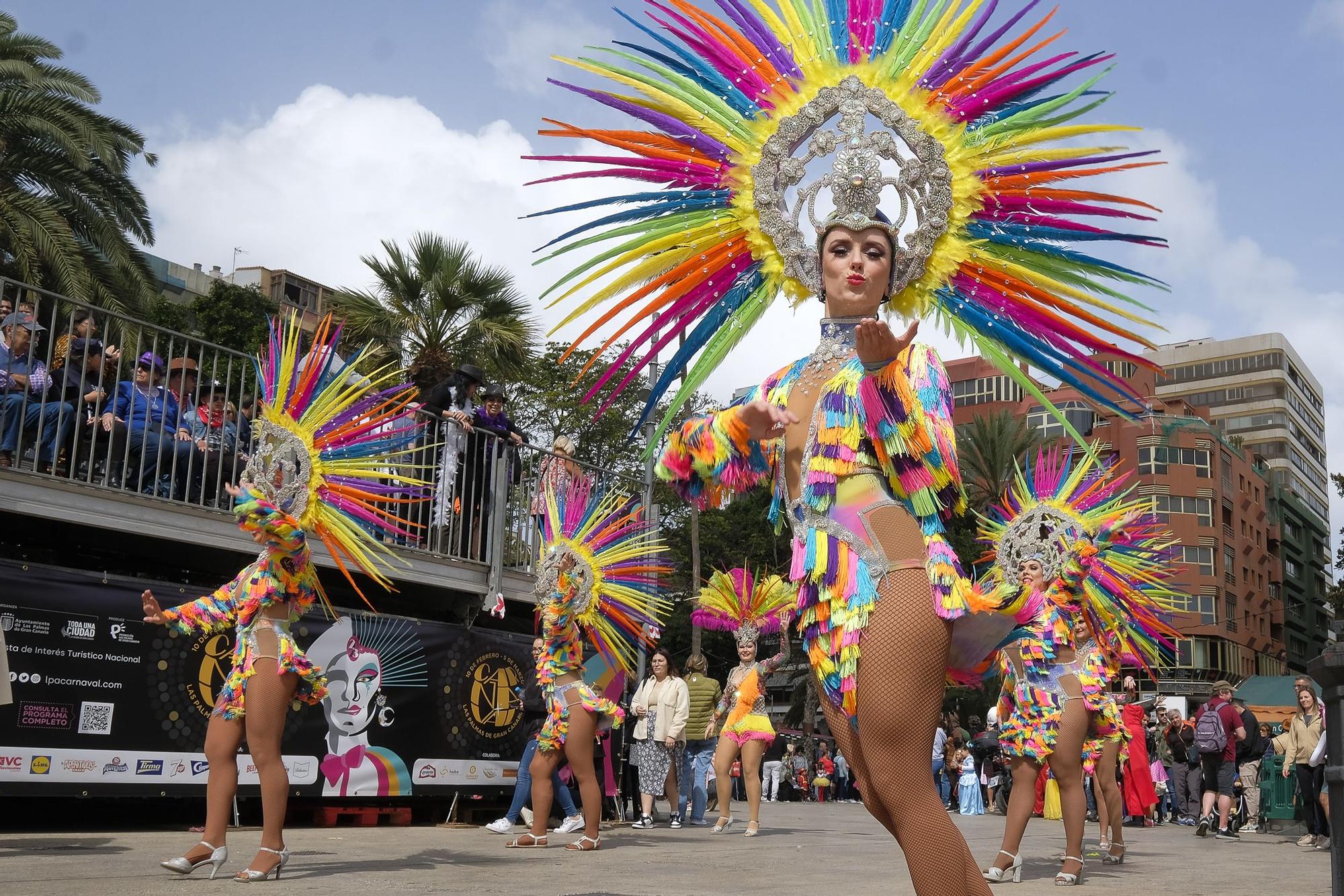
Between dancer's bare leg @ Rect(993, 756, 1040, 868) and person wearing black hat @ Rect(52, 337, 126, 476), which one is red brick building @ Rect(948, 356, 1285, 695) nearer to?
dancer's bare leg @ Rect(993, 756, 1040, 868)

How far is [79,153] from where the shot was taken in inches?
643

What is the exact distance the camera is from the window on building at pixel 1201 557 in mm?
63250

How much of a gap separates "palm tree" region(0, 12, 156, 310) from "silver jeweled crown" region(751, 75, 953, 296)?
14668 millimetres

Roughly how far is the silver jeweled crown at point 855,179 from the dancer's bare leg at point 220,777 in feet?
13.7

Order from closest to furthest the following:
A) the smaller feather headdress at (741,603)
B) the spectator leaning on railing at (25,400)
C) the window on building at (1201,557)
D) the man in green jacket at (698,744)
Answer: the spectator leaning on railing at (25,400) → the smaller feather headdress at (741,603) → the man in green jacket at (698,744) → the window on building at (1201,557)

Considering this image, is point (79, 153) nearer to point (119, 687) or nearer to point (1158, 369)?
point (119, 687)

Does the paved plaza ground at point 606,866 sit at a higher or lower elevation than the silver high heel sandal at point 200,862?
lower

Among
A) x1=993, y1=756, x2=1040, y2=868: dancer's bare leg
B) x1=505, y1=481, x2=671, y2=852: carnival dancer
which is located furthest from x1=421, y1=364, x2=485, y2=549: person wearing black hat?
x1=993, y1=756, x2=1040, y2=868: dancer's bare leg

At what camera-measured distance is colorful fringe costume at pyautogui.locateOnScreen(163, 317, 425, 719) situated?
21.7 feet

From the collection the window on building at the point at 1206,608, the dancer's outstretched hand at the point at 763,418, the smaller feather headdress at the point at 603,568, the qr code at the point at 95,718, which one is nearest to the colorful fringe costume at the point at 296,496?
the smaller feather headdress at the point at 603,568

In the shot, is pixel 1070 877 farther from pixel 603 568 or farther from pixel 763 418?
pixel 763 418

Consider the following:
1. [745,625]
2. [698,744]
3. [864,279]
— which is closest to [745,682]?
[745,625]

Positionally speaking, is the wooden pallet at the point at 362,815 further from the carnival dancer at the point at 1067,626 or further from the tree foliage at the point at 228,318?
→ the tree foliage at the point at 228,318

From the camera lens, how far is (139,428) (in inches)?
382
